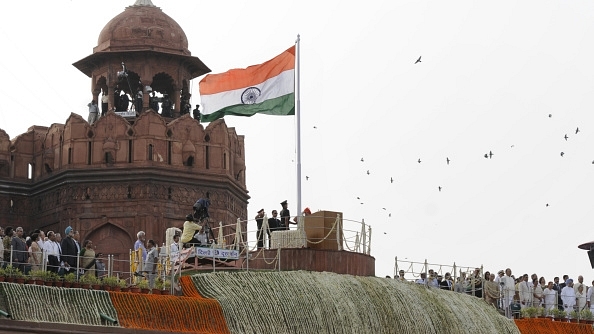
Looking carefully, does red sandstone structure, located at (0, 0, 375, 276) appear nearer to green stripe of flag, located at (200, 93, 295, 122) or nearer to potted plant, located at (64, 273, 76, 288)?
green stripe of flag, located at (200, 93, 295, 122)

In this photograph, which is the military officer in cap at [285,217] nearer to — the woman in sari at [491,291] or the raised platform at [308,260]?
the raised platform at [308,260]

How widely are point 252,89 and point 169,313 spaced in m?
8.60

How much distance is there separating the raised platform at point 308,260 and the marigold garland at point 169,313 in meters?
3.11

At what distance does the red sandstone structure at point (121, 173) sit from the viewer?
40.1 metres

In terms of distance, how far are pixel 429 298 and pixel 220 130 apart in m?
8.99

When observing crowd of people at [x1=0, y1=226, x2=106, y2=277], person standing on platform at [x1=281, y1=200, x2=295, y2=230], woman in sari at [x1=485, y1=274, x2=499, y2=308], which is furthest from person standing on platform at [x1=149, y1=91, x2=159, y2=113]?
crowd of people at [x1=0, y1=226, x2=106, y2=277]

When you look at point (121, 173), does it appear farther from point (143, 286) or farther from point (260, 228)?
point (143, 286)

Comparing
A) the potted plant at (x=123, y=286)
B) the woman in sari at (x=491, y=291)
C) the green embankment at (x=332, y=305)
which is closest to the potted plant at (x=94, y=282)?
the potted plant at (x=123, y=286)

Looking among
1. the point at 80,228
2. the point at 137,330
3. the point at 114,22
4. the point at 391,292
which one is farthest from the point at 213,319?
the point at 114,22

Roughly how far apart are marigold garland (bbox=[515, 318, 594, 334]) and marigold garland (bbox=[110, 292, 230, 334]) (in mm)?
8097

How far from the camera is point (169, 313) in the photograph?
101ft

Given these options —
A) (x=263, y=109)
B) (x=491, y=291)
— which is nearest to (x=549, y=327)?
(x=491, y=291)

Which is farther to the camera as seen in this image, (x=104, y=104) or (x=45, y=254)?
(x=104, y=104)

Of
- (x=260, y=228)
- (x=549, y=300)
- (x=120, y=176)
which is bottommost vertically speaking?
(x=549, y=300)
